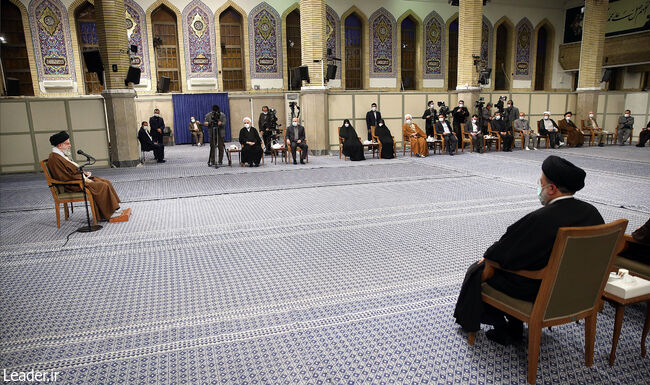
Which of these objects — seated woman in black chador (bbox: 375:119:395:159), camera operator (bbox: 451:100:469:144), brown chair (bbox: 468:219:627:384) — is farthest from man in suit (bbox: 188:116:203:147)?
Answer: brown chair (bbox: 468:219:627:384)

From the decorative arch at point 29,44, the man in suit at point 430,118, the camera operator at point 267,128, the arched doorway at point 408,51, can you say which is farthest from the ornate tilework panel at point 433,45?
the decorative arch at point 29,44

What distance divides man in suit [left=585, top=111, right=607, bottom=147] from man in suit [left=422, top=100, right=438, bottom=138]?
4.82 meters

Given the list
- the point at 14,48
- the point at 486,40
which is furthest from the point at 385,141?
the point at 14,48

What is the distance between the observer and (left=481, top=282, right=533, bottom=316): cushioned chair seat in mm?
1795

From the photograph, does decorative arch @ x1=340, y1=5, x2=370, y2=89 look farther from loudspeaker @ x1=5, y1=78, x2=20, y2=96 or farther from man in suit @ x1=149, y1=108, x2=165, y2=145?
loudspeaker @ x1=5, y1=78, x2=20, y2=96

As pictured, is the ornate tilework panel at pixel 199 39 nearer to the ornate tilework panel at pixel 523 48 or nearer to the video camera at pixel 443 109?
the video camera at pixel 443 109

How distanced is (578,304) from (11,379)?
8.31 ft

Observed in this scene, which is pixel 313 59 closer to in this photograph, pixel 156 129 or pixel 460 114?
pixel 460 114

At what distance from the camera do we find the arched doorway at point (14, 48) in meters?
12.3

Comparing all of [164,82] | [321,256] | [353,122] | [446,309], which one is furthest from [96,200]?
[164,82]

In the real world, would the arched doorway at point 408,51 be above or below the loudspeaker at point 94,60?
above

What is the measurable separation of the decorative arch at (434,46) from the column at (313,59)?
718 centimetres

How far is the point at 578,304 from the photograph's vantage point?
5.91 ft

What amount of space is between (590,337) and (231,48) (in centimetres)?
1432
